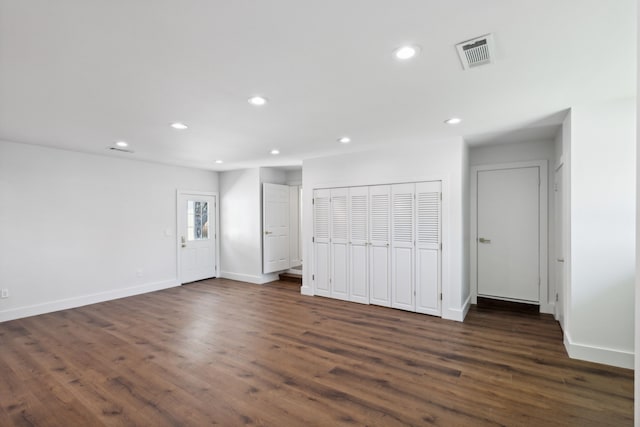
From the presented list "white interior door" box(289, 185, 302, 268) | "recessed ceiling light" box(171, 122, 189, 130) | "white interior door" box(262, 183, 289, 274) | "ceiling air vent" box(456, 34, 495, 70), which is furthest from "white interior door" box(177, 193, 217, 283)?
"ceiling air vent" box(456, 34, 495, 70)

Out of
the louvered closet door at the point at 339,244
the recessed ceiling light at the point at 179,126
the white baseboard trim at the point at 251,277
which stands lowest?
the white baseboard trim at the point at 251,277

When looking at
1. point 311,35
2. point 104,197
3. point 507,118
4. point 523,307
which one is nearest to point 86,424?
point 311,35

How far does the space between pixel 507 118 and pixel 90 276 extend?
6425 mm

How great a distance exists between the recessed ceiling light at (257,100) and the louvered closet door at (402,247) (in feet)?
8.44

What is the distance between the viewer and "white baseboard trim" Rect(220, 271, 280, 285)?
21.4ft

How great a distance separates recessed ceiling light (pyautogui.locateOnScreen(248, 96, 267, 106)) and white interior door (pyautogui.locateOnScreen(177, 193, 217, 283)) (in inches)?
168

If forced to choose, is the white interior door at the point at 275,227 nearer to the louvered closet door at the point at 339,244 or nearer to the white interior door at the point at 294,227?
the white interior door at the point at 294,227

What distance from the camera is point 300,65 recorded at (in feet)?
6.85

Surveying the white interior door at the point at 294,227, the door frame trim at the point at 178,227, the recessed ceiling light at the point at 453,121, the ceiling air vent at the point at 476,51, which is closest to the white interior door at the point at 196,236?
the door frame trim at the point at 178,227

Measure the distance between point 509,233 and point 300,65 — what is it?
4.30m

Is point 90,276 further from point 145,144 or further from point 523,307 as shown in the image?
point 523,307

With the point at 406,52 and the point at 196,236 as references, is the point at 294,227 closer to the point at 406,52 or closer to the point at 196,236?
the point at 196,236

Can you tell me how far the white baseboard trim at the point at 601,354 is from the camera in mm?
2812

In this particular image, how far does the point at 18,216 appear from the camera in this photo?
4293mm
